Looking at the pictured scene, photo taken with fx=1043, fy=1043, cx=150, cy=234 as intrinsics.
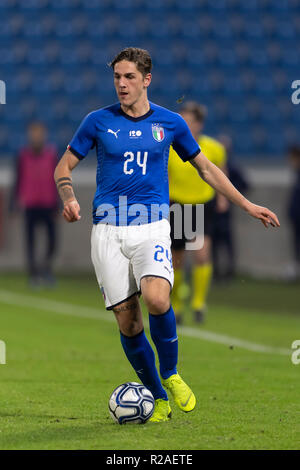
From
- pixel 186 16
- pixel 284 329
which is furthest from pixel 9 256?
pixel 284 329

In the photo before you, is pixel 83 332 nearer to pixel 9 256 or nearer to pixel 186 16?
pixel 9 256

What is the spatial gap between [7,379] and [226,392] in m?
1.52

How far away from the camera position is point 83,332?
9.89m

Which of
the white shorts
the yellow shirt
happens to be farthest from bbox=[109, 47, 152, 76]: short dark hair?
the yellow shirt

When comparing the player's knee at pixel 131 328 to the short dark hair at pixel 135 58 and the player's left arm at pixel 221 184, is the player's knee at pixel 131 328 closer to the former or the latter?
the player's left arm at pixel 221 184

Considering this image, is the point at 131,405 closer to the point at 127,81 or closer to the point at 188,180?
the point at 127,81

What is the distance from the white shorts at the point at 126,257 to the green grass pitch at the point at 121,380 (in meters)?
0.70

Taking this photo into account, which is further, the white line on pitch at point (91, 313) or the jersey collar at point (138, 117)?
the white line on pitch at point (91, 313)

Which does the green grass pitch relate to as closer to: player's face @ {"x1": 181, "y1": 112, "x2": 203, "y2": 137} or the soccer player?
the soccer player

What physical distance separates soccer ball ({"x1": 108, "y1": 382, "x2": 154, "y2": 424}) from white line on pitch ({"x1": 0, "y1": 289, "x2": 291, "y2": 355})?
331 cm

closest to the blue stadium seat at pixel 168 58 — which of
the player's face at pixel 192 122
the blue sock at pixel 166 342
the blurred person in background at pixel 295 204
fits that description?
the blurred person in background at pixel 295 204

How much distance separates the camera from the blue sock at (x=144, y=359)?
5.53 meters

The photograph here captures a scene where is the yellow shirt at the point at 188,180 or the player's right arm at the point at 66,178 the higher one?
the yellow shirt at the point at 188,180

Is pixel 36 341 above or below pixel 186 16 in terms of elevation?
below
